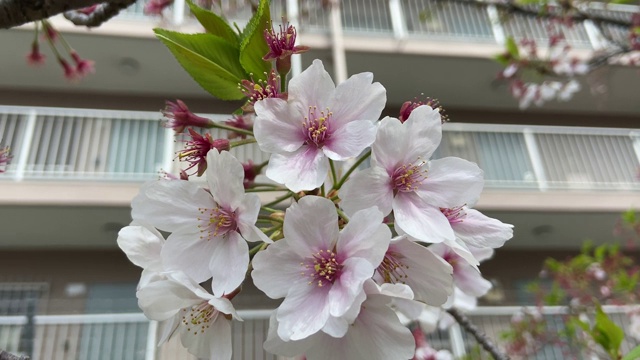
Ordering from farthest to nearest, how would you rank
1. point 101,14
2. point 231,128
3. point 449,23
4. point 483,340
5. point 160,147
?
point 449,23, point 160,147, point 483,340, point 101,14, point 231,128

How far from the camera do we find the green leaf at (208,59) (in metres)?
0.71

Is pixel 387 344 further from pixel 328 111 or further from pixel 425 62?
pixel 425 62

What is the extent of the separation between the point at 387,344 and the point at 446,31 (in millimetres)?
7023

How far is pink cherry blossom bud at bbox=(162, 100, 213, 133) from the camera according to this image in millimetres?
815

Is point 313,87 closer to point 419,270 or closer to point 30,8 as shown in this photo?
point 419,270

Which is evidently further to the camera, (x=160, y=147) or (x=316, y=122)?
(x=160, y=147)

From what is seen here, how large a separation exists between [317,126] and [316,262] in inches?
7.1

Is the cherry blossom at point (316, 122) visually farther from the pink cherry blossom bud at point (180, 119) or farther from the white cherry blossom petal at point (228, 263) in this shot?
the pink cherry blossom bud at point (180, 119)

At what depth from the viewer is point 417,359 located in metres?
2.07

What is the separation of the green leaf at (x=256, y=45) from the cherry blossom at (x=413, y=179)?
21 centimetres

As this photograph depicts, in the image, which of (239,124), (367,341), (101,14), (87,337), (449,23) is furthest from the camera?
(449,23)

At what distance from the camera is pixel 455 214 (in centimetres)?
69

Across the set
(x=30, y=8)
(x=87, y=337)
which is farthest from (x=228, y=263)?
(x=87, y=337)

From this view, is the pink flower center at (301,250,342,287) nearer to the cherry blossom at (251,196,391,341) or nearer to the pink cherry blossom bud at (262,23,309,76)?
the cherry blossom at (251,196,391,341)
